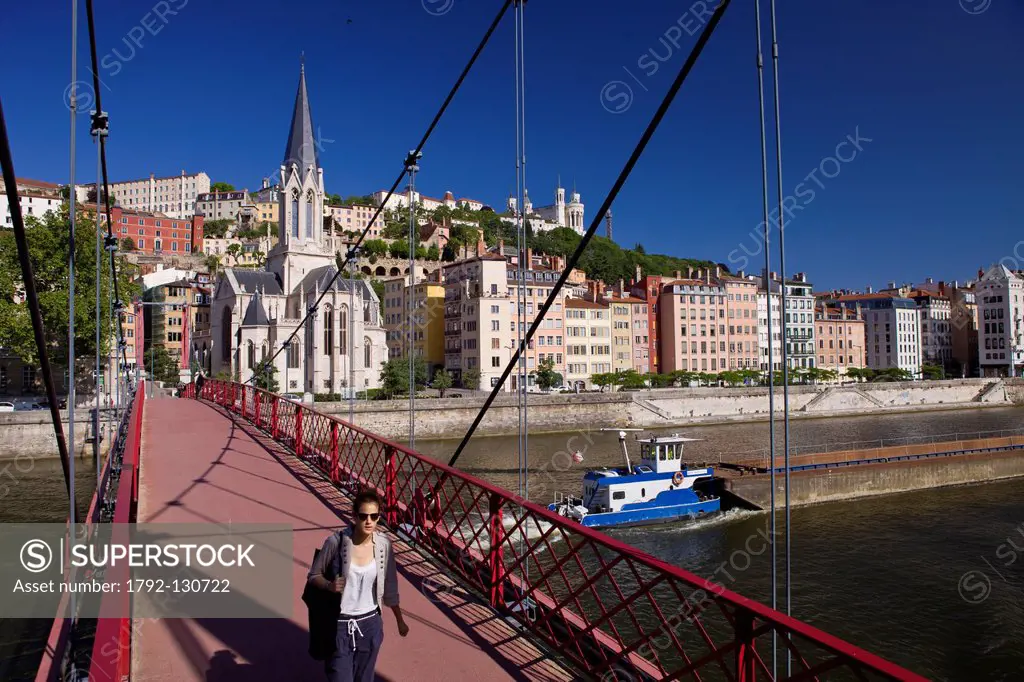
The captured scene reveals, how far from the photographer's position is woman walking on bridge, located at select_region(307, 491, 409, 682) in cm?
396

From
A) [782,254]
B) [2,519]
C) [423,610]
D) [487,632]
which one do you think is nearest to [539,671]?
[487,632]

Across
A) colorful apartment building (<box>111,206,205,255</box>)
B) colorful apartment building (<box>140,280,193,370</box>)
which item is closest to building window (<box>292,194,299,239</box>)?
colorful apartment building (<box>140,280,193,370</box>)

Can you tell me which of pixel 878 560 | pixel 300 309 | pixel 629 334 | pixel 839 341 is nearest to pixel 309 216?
pixel 300 309

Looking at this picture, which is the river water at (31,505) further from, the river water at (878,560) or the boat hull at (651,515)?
the boat hull at (651,515)

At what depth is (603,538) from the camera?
4578 mm

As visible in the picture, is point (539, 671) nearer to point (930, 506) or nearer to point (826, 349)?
point (930, 506)

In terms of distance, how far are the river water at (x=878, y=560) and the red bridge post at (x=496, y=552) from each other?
9.40m

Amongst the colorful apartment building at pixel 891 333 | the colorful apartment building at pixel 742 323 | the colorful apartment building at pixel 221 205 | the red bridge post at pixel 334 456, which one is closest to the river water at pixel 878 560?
the red bridge post at pixel 334 456

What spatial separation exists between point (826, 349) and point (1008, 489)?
4996 centimetres

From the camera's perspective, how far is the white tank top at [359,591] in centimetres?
399

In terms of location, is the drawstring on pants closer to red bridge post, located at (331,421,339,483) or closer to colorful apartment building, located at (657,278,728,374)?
red bridge post, located at (331,421,339,483)

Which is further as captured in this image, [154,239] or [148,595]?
[154,239]

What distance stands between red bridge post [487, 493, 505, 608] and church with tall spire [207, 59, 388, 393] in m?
45.2

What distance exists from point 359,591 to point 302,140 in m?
59.6
